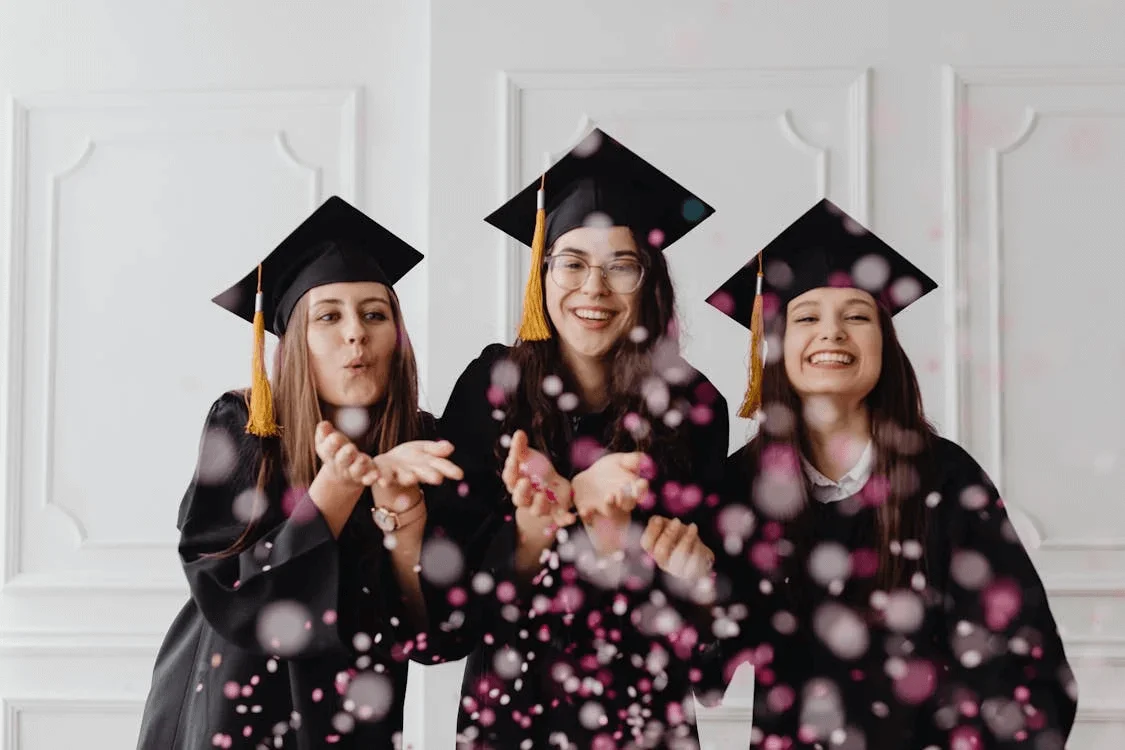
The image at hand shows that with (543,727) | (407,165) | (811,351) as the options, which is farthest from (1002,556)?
(407,165)

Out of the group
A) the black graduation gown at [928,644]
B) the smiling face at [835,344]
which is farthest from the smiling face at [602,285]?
the black graduation gown at [928,644]

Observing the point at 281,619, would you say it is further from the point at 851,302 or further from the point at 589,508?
the point at 851,302

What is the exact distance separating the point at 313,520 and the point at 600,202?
549mm

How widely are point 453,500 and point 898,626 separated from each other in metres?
0.59

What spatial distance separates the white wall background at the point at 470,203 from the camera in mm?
1779

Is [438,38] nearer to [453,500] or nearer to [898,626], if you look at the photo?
[453,500]

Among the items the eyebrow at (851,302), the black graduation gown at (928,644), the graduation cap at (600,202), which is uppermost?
the graduation cap at (600,202)

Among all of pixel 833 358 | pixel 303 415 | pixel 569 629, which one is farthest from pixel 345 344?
pixel 833 358

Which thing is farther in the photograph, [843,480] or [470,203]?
[470,203]

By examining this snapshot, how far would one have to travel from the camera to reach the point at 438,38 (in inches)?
72.0

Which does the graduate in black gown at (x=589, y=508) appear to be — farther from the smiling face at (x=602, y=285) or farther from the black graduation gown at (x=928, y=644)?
the black graduation gown at (x=928, y=644)

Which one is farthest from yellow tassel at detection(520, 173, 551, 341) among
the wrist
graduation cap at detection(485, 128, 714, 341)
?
the wrist

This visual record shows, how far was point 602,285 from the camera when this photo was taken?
1.35m

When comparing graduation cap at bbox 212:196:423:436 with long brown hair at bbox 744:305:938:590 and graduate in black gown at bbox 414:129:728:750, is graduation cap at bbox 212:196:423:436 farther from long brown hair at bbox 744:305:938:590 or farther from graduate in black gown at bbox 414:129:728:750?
long brown hair at bbox 744:305:938:590
